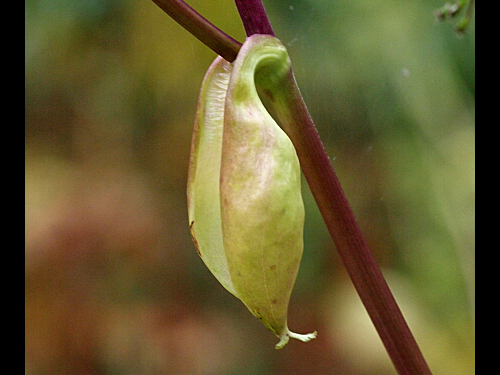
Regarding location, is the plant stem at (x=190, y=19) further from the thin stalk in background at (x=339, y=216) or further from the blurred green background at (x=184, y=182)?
the blurred green background at (x=184, y=182)

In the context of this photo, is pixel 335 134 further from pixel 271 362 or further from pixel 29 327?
pixel 29 327

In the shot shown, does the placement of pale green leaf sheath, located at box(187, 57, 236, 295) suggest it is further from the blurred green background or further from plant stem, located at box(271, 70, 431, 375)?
the blurred green background

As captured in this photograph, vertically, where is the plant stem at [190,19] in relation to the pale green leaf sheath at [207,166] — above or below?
above

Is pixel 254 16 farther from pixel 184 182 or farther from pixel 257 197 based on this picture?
pixel 184 182

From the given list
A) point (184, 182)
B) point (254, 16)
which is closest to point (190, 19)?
point (254, 16)

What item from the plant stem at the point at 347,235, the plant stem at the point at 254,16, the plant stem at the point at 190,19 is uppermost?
the plant stem at the point at 254,16

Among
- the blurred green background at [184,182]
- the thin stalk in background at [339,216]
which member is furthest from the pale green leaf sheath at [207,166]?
the blurred green background at [184,182]

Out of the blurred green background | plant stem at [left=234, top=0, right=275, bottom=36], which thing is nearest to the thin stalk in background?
plant stem at [left=234, top=0, right=275, bottom=36]
